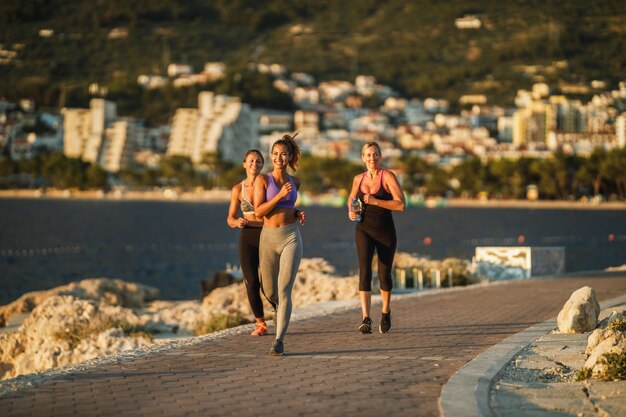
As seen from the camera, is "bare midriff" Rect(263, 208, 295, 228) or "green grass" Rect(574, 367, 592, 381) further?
"bare midriff" Rect(263, 208, 295, 228)

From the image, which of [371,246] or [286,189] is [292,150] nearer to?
[286,189]

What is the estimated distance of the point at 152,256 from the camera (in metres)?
67.1

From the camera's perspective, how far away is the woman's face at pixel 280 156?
1059 centimetres

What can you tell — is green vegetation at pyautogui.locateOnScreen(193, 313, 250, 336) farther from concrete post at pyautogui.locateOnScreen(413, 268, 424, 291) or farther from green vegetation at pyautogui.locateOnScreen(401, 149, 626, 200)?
→ green vegetation at pyautogui.locateOnScreen(401, 149, 626, 200)

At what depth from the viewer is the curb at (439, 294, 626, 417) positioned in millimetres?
7949

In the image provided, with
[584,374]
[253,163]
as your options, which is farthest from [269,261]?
[584,374]

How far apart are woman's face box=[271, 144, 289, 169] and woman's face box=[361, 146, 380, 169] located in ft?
4.61

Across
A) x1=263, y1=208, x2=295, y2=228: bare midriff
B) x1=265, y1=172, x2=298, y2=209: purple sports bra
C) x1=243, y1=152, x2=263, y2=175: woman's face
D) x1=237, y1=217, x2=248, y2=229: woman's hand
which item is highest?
x1=243, y1=152, x2=263, y2=175: woman's face

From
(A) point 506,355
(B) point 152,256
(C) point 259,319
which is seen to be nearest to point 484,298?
(C) point 259,319

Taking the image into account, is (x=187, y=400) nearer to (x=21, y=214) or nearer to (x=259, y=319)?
(x=259, y=319)

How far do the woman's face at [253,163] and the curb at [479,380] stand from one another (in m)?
2.70

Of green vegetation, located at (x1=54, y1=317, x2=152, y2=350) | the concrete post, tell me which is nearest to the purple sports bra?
green vegetation, located at (x1=54, y1=317, x2=152, y2=350)

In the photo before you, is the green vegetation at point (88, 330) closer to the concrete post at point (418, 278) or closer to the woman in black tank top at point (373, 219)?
the woman in black tank top at point (373, 219)

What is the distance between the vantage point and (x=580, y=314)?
1195 centimetres
